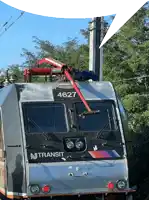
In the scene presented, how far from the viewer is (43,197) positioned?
1020cm

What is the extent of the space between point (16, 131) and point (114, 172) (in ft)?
6.75

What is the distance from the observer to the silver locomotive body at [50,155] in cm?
1015

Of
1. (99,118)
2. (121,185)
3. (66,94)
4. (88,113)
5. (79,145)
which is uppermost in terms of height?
(66,94)

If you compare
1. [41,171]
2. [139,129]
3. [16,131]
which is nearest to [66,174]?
[41,171]

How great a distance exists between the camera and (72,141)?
416 inches

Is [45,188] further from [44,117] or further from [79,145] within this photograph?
[44,117]

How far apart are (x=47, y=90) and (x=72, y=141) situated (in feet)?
3.92

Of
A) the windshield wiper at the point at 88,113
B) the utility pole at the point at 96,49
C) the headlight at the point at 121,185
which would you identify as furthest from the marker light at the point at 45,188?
the utility pole at the point at 96,49

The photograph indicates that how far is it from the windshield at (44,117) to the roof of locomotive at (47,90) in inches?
5.8

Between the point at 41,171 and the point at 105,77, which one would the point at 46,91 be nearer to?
the point at 41,171

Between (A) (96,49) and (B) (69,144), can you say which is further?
(A) (96,49)

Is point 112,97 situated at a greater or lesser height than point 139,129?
greater

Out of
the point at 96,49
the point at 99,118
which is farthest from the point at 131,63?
the point at 99,118

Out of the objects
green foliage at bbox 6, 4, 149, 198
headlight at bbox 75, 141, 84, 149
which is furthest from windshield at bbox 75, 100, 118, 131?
green foliage at bbox 6, 4, 149, 198
